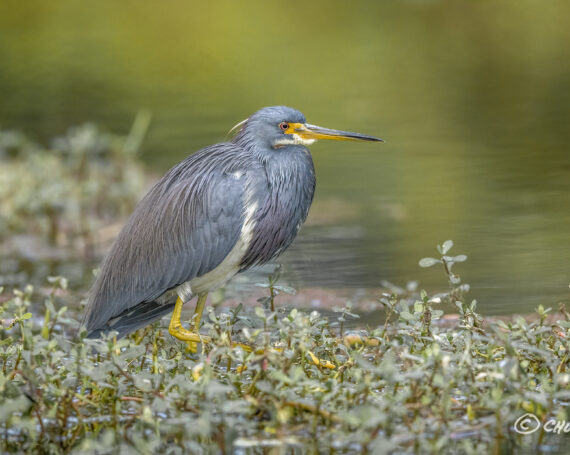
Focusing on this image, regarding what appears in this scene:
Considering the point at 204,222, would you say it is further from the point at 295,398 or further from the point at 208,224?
the point at 295,398

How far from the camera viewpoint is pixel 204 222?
17.3 feet

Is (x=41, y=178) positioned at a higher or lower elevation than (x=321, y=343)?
higher

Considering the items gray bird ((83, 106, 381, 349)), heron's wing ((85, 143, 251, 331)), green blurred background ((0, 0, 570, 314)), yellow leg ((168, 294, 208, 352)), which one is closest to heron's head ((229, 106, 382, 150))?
gray bird ((83, 106, 381, 349))

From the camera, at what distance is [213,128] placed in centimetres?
1152

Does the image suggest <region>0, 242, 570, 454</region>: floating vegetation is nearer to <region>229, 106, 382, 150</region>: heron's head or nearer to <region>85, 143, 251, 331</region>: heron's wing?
<region>85, 143, 251, 331</region>: heron's wing

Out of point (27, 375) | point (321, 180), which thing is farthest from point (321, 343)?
point (321, 180)

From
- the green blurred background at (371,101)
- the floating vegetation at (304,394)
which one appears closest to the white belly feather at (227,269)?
the floating vegetation at (304,394)

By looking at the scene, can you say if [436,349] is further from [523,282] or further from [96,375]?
[523,282]

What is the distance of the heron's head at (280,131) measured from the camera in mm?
5453

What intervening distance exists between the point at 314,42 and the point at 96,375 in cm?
1293

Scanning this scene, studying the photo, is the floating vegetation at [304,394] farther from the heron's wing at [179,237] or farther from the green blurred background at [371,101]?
the green blurred background at [371,101]

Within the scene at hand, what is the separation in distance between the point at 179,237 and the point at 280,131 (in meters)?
0.70

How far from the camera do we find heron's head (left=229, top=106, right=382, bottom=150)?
545 cm

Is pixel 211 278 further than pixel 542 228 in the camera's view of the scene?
No
